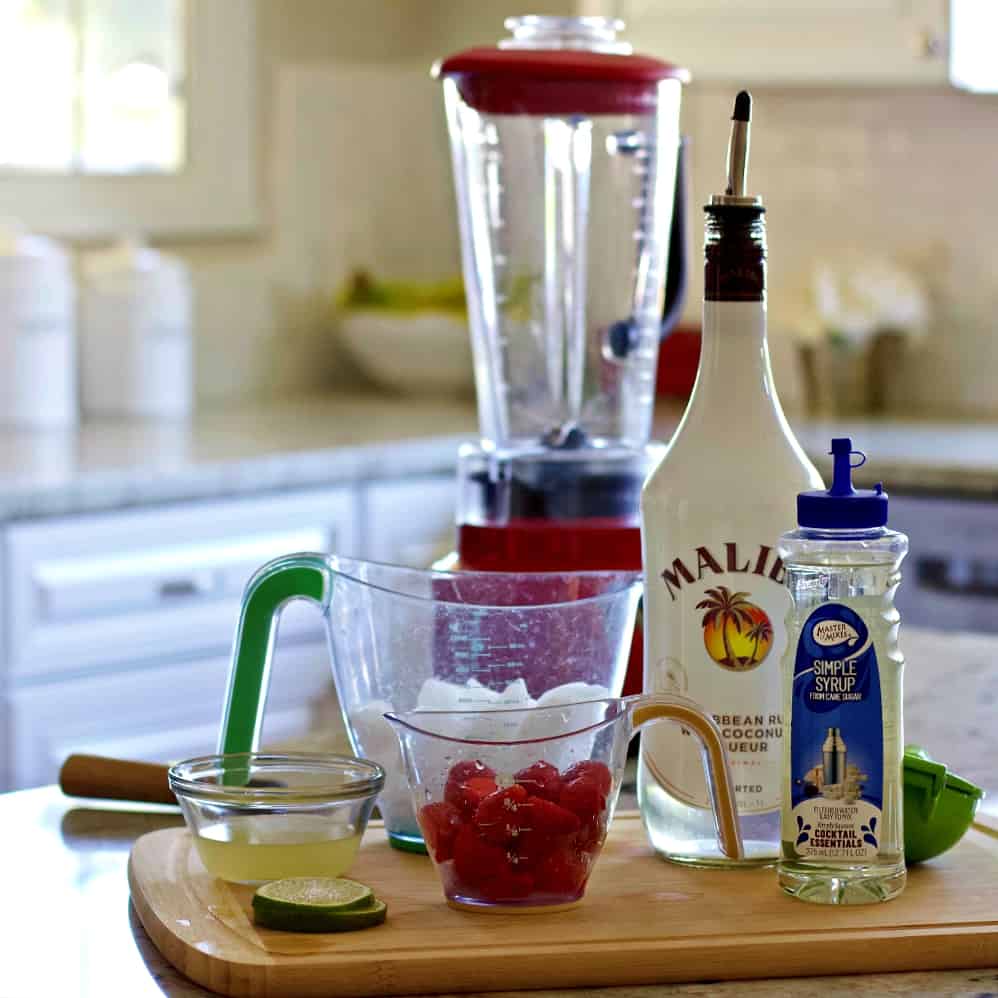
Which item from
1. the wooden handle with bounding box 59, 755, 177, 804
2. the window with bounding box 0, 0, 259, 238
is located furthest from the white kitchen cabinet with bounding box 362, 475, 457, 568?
the wooden handle with bounding box 59, 755, 177, 804

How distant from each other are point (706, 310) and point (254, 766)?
12.2 inches

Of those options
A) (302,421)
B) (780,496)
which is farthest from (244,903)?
(302,421)

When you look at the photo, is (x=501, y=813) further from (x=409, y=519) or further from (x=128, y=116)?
(x=128, y=116)

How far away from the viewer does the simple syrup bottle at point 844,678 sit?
794 millimetres

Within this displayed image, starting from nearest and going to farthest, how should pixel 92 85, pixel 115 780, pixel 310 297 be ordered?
1. pixel 115 780
2. pixel 92 85
3. pixel 310 297

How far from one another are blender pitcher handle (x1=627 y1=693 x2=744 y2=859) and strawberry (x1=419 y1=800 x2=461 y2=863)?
91 mm

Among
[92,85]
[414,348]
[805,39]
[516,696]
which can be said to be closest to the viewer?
[516,696]

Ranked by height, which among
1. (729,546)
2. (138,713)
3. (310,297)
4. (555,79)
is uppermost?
(555,79)

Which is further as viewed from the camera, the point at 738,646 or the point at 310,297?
the point at 310,297

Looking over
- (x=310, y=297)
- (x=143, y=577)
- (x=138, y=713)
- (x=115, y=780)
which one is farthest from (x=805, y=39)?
(x=115, y=780)

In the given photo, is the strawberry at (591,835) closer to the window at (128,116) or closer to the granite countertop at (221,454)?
the granite countertop at (221,454)

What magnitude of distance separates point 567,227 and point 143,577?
906 mm

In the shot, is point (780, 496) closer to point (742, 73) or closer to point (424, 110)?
point (742, 73)

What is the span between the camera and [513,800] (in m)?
0.78
